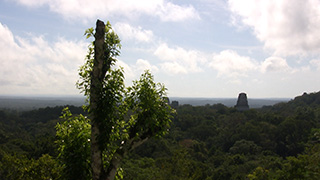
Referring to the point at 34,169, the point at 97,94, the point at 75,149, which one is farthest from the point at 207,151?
the point at 97,94

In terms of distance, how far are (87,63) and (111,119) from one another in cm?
147

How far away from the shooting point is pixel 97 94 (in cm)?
602

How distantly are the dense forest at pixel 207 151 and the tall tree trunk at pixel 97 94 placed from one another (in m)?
4.44

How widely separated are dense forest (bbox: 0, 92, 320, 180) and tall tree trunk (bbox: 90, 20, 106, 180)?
4.44 m

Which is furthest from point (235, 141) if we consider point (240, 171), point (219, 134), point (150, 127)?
point (150, 127)

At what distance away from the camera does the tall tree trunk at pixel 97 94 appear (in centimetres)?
593

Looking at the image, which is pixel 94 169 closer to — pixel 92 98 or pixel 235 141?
pixel 92 98

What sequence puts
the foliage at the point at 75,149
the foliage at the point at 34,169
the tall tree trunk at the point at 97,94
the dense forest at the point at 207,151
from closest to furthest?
the tall tree trunk at the point at 97,94 → the foliage at the point at 75,149 → the foliage at the point at 34,169 → the dense forest at the point at 207,151

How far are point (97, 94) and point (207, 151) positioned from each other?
49.2 meters

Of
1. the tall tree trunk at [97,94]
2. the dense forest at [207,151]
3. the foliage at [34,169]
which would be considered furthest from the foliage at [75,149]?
the foliage at [34,169]

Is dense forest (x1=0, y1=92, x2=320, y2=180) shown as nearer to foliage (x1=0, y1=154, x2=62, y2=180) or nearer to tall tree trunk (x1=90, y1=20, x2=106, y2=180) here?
foliage (x1=0, y1=154, x2=62, y2=180)

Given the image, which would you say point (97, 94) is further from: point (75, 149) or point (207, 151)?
point (207, 151)

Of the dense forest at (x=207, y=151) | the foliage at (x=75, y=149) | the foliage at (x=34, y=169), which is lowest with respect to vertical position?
the dense forest at (x=207, y=151)

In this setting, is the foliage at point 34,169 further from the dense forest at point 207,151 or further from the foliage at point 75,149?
the foliage at point 75,149
